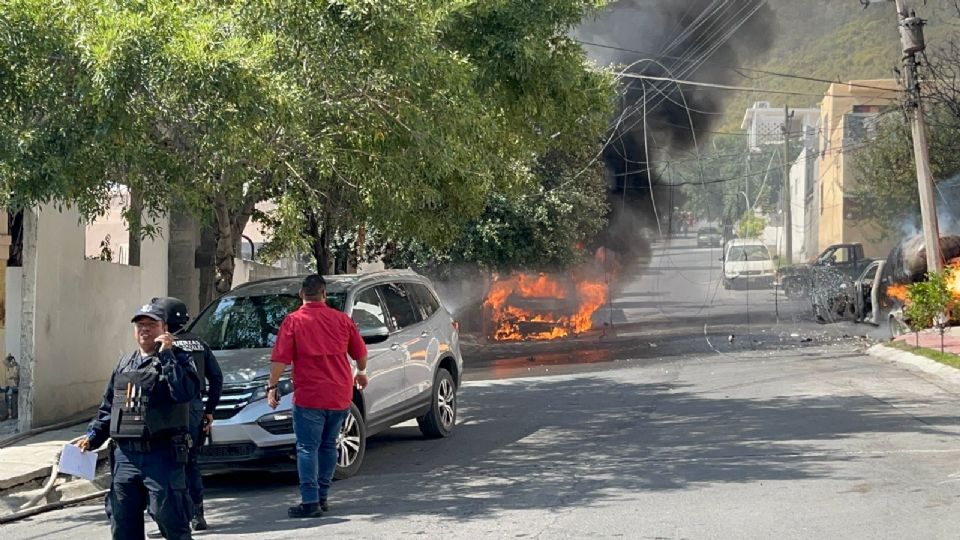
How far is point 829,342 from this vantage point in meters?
25.0

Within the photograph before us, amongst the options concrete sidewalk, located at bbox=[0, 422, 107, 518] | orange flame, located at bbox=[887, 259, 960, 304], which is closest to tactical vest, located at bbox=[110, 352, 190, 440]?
concrete sidewalk, located at bbox=[0, 422, 107, 518]

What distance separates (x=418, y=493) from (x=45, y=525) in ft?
9.16

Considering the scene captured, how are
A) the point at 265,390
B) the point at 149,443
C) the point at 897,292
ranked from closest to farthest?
the point at 149,443, the point at 265,390, the point at 897,292

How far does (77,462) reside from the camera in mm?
5906

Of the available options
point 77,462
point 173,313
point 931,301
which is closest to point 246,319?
point 173,313

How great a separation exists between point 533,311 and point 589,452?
71.3 ft

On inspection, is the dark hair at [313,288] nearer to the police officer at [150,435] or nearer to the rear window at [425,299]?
the police officer at [150,435]

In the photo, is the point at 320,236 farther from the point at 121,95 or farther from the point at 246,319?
the point at 121,95

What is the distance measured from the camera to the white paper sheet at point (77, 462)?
19.3 feet

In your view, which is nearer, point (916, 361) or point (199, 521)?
point (199, 521)

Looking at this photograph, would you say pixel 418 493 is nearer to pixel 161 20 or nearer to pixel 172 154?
pixel 172 154

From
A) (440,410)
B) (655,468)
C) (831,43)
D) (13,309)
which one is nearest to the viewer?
(655,468)

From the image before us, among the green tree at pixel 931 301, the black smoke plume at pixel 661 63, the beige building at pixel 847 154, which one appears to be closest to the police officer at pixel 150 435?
the green tree at pixel 931 301

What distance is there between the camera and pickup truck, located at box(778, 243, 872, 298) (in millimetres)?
31969
